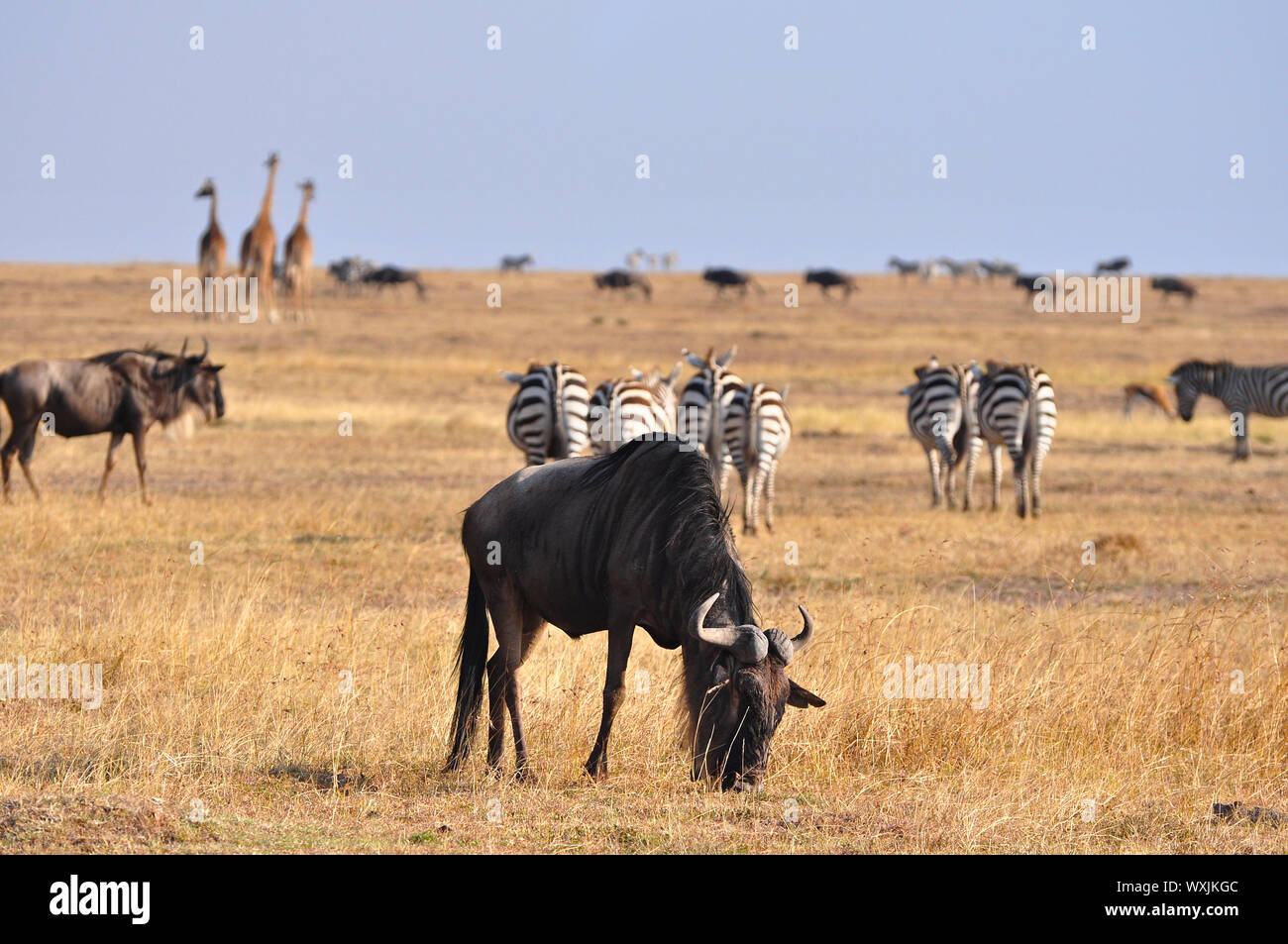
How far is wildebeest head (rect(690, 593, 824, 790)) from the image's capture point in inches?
227

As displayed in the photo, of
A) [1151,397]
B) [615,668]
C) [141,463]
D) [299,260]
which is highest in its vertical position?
[299,260]

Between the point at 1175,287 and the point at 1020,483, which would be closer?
the point at 1020,483

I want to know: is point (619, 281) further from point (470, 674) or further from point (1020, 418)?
point (470, 674)

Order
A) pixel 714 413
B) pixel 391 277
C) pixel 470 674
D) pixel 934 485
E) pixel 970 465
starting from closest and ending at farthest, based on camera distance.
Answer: pixel 470 674, pixel 714 413, pixel 934 485, pixel 970 465, pixel 391 277

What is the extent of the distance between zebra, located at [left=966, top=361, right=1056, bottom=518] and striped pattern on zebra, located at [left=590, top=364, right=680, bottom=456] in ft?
14.7

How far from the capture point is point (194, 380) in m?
17.2

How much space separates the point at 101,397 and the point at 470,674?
10.7 meters

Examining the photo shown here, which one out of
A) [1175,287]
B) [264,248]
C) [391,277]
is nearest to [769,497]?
[264,248]

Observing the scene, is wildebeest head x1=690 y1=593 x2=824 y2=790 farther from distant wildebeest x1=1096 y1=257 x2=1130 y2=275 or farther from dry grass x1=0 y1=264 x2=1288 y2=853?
distant wildebeest x1=1096 y1=257 x2=1130 y2=275

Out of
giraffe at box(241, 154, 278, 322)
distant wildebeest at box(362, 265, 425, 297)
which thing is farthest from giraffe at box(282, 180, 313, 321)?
distant wildebeest at box(362, 265, 425, 297)

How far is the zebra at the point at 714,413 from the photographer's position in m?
16.5

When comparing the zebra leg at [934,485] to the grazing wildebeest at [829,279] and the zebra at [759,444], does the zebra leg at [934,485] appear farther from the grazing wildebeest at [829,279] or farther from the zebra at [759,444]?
the grazing wildebeest at [829,279]

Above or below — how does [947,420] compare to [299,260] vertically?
below
